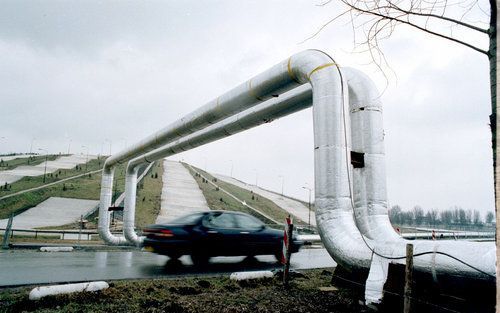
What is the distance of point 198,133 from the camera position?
1127 centimetres

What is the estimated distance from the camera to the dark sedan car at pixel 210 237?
877cm

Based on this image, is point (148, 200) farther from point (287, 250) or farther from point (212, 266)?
point (287, 250)

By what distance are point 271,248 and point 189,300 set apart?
5.38m

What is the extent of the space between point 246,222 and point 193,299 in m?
4.88

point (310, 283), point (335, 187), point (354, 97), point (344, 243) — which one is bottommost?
point (310, 283)

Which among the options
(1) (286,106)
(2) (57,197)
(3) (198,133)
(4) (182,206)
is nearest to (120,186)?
(2) (57,197)

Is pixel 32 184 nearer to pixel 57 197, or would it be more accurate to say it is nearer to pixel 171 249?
pixel 57 197

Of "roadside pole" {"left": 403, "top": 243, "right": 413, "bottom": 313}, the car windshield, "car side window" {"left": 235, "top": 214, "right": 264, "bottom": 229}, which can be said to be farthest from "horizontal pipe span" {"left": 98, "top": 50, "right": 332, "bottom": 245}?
"roadside pole" {"left": 403, "top": 243, "right": 413, "bottom": 313}

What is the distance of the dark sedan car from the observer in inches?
345

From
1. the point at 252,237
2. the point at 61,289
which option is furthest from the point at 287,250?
the point at 61,289

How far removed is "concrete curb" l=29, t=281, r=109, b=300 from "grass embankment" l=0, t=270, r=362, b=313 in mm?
92

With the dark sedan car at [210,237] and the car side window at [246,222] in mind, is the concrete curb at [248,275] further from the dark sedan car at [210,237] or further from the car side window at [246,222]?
the car side window at [246,222]

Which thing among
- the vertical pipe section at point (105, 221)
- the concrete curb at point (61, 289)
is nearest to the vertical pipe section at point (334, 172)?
the concrete curb at point (61, 289)

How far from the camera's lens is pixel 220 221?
9438 mm
